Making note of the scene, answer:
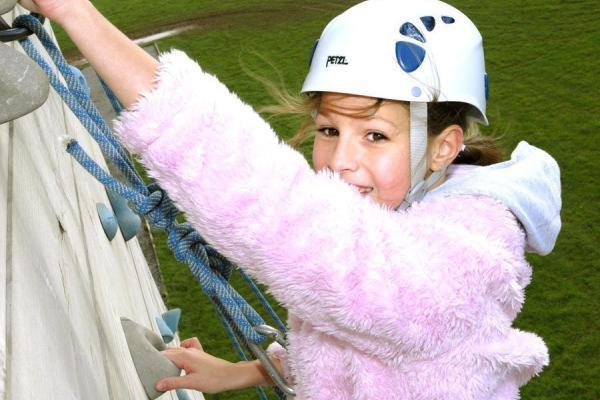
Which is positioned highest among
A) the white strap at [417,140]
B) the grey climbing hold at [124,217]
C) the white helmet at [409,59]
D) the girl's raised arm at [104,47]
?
the girl's raised arm at [104,47]

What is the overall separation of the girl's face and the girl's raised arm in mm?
344

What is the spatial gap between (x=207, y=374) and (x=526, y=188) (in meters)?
0.65

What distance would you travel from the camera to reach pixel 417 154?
4.03 ft

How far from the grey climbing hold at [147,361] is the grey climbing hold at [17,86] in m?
0.69

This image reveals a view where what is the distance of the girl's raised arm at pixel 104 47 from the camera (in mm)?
909

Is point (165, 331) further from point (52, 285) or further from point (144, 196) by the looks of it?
point (52, 285)

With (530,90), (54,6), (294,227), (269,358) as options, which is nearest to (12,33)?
(54,6)

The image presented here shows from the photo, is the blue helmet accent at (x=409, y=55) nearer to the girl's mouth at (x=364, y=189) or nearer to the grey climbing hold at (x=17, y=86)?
the girl's mouth at (x=364, y=189)

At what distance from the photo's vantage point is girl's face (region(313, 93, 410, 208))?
3.89 feet

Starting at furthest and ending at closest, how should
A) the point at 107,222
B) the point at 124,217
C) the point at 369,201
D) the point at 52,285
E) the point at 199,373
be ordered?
the point at 124,217
the point at 107,222
the point at 199,373
the point at 369,201
the point at 52,285

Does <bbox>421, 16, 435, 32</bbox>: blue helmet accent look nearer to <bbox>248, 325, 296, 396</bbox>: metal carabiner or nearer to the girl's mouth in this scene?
the girl's mouth

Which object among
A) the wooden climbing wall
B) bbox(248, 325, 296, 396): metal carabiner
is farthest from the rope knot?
bbox(248, 325, 296, 396): metal carabiner

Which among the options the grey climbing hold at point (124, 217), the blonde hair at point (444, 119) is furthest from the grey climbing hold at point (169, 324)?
the blonde hair at point (444, 119)

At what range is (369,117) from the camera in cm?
121
